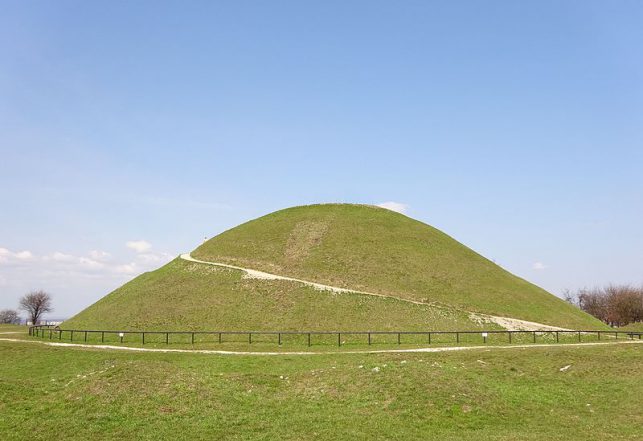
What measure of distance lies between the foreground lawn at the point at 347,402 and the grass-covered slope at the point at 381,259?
31275 mm

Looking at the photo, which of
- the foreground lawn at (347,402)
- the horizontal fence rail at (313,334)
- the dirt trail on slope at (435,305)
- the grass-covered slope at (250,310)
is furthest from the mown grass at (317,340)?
the foreground lawn at (347,402)

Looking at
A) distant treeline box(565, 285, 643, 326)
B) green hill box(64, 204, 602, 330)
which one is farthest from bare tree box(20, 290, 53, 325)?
distant treeline box(565, 285, 643, 326)

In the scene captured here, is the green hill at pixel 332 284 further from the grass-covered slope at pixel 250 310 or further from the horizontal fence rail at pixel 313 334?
the horizontal fence rail at pixel 313 334

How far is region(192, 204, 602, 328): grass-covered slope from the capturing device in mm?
60500

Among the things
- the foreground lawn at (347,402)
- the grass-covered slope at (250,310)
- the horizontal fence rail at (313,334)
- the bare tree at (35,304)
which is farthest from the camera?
the bare tree at (35,304)

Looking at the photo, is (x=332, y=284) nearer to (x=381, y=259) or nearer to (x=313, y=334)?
(x=381, y=259)

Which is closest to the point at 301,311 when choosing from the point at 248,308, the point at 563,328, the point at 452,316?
the point at 248,308

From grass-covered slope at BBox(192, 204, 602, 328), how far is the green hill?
0.53ft

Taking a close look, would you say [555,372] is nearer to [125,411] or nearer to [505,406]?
[505,406]

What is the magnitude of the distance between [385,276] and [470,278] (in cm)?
1234

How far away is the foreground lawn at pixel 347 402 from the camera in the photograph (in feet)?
62.0

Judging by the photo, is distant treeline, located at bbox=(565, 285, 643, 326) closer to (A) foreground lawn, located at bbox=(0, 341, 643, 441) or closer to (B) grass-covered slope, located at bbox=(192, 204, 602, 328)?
(B) grass-covered slope, located at bbox=(192, 204, 602, 328)

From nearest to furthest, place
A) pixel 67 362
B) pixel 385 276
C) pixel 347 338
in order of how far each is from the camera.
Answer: pixel 67 362 → pixel 347 338 → pixel 385 276

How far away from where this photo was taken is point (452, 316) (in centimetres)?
5419
